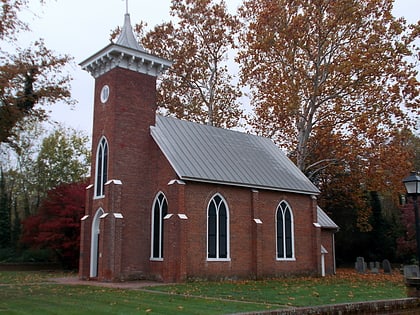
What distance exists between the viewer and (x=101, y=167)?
25.4m

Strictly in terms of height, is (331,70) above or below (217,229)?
above

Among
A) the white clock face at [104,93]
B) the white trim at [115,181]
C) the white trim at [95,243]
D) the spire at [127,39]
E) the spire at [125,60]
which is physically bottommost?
the white trim at [95,243]

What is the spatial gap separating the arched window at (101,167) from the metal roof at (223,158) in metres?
2.59

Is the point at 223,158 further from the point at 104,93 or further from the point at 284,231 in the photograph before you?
the point at 104,93

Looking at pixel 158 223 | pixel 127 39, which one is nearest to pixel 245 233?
pixel 158 223

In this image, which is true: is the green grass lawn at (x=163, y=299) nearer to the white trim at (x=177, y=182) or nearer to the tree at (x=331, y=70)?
the white trim at (x=177, y=182)

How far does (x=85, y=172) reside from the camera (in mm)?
51312

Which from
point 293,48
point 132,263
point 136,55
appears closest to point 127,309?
point 132,263

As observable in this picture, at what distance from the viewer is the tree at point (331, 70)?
31.7 m

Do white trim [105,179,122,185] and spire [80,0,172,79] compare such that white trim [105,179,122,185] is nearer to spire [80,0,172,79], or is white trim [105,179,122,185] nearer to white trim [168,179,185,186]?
white trim [168,179,185,186]

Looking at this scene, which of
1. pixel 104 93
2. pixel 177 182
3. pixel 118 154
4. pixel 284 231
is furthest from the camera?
pixel 284 231

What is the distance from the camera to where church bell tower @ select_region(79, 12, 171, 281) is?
2319cm

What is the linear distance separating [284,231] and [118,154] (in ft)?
34.2

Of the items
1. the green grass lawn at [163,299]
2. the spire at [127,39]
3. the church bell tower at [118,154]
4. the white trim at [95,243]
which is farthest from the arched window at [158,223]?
the spire at [127,39]
